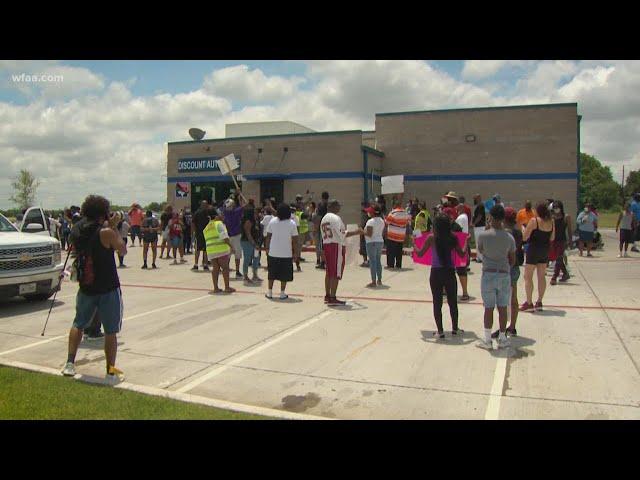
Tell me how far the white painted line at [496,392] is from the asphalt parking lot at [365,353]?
0.01 metres

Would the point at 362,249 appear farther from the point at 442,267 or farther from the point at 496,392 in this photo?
the point at 496,392

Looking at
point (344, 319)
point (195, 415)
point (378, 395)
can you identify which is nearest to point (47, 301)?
point (344, 319)

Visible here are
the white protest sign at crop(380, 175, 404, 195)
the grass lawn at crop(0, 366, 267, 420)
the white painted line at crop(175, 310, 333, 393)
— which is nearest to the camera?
the grass lawn at crop(0, 366, 267, 420)

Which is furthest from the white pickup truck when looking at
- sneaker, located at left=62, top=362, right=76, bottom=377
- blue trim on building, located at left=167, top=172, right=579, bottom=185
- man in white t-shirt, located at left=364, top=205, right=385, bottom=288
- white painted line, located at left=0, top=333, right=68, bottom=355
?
blue trim on building, located at left=167, top=172, right=579, bottom=185

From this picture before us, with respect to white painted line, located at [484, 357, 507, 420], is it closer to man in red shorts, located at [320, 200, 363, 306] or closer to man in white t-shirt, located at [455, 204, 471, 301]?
man in white t-shirt, located at [455, 204, 471, 301]

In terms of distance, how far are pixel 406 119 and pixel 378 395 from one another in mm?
24059

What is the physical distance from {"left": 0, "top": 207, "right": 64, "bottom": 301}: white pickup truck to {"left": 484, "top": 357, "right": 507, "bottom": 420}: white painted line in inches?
298

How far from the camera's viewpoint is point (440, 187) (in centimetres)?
2664

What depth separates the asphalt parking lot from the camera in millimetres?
4785

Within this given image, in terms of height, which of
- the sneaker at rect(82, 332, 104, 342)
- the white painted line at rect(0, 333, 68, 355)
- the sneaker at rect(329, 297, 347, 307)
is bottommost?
the white painted line at rect(0, 333, 68, 355)

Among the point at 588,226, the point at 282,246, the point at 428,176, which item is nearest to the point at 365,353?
the point at 282,246

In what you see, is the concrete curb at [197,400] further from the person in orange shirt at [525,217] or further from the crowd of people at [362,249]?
the person in orange shirt at [525,217]
